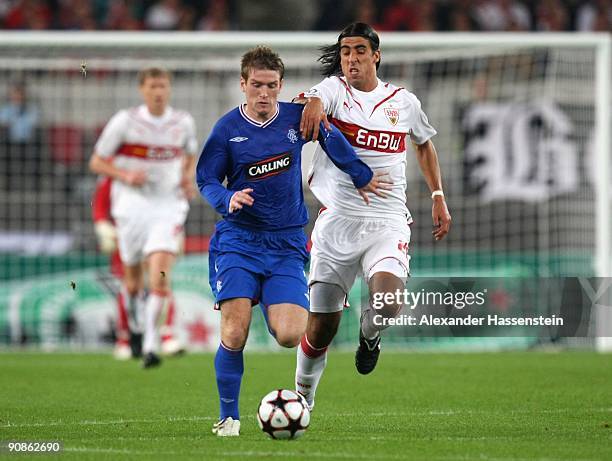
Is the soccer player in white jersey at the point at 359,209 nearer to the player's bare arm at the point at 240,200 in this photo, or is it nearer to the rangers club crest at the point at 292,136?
the rangers club crest at the point at 292,136

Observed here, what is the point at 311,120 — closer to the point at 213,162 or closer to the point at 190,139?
the point at 213,162

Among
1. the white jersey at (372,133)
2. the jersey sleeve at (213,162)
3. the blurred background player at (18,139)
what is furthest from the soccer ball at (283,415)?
the blurred background player at (18,139)

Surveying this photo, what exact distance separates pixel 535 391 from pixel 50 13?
11964 millimetres

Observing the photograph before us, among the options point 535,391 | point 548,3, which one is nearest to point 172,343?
point 535,391

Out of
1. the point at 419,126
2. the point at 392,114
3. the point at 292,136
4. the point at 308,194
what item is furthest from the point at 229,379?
the point at 308,194

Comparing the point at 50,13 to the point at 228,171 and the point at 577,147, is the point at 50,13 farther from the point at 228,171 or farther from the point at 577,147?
the point at 228,171

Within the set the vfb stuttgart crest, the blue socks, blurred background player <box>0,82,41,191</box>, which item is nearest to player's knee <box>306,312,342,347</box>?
the blue socks

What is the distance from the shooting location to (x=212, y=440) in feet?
22.7

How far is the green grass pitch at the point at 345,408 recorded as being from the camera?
653 cm

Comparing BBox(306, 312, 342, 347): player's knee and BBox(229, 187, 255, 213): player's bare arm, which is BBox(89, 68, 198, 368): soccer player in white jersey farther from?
BBox(229, 187, 255, 213): player's bare arm

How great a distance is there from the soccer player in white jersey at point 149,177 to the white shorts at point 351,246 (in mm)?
4312

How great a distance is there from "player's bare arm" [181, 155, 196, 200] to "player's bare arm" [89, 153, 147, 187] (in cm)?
43

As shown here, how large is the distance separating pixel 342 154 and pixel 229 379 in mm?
1584

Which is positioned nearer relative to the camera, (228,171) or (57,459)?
(57,459)
